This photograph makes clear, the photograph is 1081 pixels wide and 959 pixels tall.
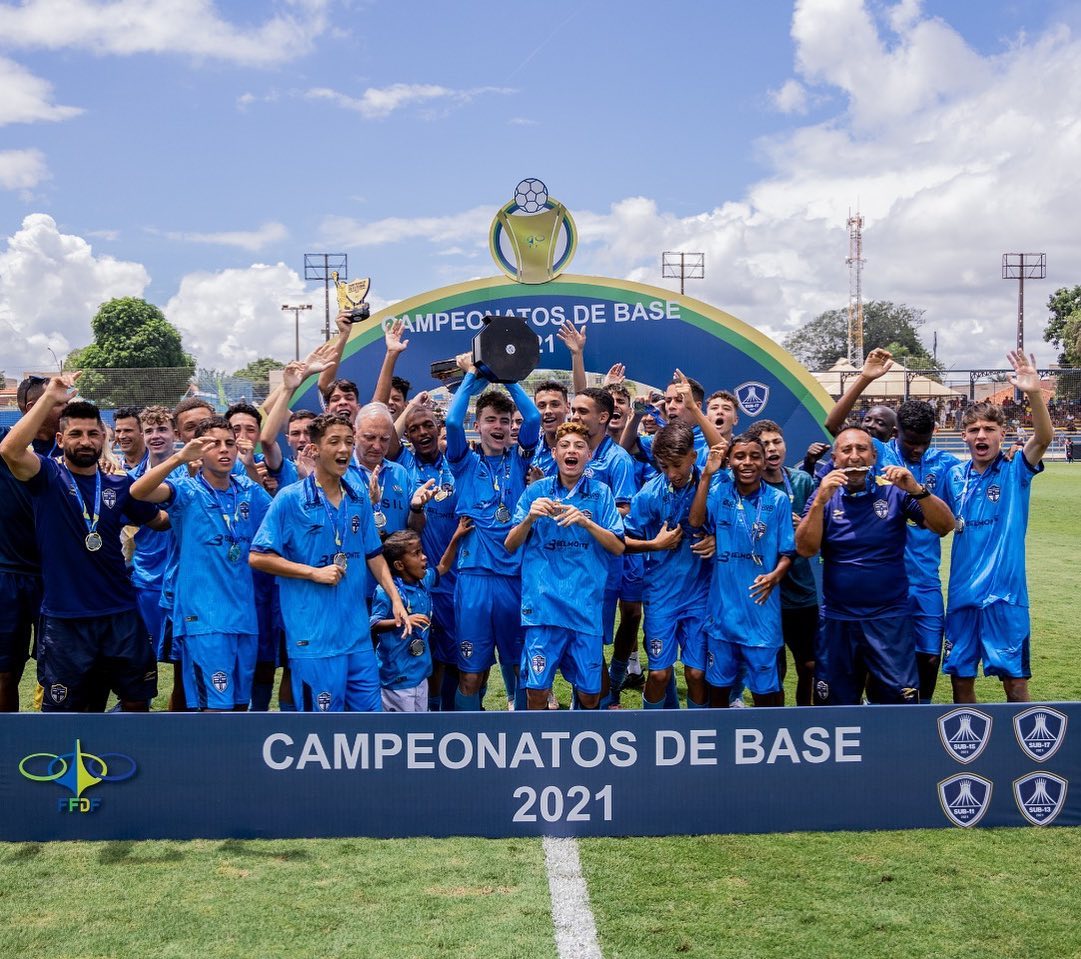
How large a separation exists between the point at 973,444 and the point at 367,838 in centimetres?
377

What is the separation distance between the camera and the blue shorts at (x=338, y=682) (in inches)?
172

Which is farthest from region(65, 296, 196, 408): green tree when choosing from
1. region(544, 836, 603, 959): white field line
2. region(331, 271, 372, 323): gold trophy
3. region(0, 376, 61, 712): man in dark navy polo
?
region(544, 836, 603, 959): white field line

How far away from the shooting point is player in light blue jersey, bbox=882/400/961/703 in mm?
5551

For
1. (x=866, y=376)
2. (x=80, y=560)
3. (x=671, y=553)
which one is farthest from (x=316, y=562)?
(x=866, y=376)

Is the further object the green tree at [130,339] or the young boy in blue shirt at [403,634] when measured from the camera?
the green tree at [130,339]

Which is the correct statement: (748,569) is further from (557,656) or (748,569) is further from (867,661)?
(557,656)

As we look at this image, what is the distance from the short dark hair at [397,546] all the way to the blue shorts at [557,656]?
0.76m

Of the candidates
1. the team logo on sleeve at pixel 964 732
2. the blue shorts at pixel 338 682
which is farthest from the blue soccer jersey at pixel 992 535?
the blue shorts at pixel 338 682

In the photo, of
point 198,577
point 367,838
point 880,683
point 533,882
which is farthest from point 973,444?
point 198,577

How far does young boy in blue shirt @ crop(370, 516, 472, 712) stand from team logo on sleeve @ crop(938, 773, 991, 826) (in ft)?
8.42

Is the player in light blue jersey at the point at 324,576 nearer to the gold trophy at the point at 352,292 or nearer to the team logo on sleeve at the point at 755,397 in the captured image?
the gold trophy at the point at 352,292

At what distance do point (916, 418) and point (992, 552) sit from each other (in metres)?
0.92

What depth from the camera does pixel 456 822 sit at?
4215 millimetres

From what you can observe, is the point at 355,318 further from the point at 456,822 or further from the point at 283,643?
the point at 456,822
